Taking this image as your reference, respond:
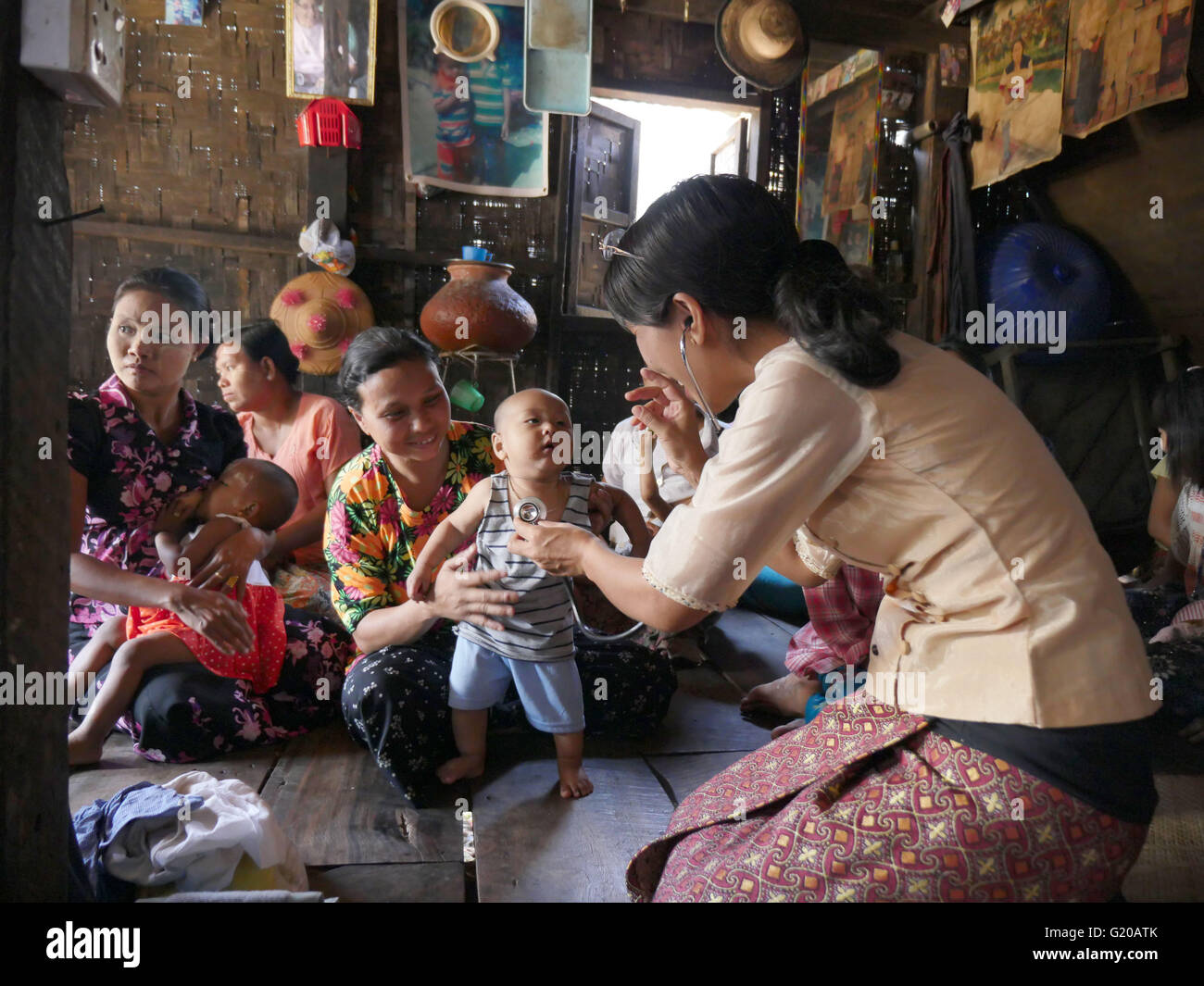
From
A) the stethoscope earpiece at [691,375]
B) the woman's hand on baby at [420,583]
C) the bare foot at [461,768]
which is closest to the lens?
the stethoscope earpiece at [691,375]

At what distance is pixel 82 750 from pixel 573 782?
148 centimetres

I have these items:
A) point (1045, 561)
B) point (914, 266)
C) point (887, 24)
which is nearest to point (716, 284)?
point (1045, 561)

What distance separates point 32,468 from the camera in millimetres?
1265

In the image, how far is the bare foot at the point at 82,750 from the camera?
8.17 ft

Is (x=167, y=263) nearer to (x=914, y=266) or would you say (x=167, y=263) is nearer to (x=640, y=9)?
(x=640, y=9)

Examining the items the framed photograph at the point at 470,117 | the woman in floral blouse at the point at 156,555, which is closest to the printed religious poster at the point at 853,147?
the framed photograph at the point at 470,117

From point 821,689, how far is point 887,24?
11.8ft

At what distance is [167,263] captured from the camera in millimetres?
5422

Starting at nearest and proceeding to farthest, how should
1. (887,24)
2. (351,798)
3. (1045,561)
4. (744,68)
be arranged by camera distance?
(1045,561) < (351,798) < (887,24) < (744,68)

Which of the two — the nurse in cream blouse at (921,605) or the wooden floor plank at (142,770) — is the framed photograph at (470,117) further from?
the nurse in cream blouse at (921,605)

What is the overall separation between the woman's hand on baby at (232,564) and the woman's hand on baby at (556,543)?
1244mm

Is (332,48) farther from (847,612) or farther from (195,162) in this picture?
(847,612)

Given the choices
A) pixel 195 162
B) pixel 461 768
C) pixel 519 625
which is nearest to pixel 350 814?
pixel 461 768

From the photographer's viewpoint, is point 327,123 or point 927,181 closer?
→ point 327,123
